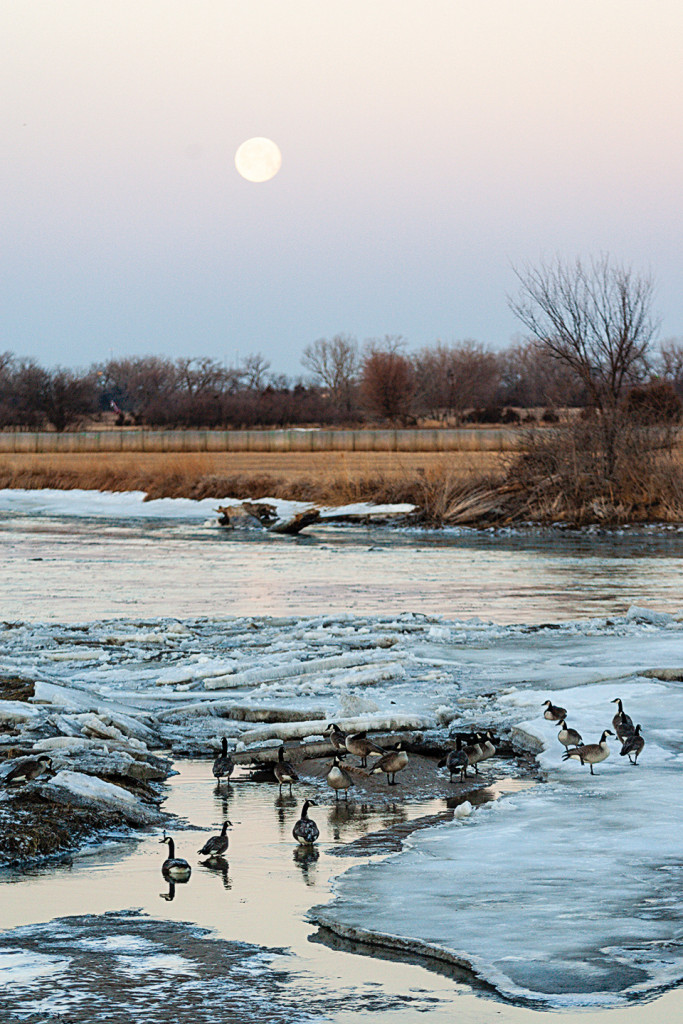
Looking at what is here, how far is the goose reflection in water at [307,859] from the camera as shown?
6176mm

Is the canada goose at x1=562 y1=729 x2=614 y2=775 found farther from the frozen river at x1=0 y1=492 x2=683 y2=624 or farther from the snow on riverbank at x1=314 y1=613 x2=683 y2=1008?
the frozen river at x1=0 y1=492 x2=683 y2=624

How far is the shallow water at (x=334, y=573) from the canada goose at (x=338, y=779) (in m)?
8.31

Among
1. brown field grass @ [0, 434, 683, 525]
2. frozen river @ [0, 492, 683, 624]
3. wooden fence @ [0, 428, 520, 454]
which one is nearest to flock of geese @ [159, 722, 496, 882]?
frozen river @ [0, 492, 683, 624]

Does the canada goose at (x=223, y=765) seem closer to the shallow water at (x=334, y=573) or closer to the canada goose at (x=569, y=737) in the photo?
the canada goose at (x=569, y=737)

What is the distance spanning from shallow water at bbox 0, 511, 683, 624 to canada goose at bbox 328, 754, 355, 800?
327 inches

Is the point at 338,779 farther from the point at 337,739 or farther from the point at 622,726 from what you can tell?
the point at 622,726

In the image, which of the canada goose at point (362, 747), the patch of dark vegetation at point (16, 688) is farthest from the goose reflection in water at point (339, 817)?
the patch of dark vegetation at point (16, 688)

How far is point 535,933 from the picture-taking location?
5145 mm

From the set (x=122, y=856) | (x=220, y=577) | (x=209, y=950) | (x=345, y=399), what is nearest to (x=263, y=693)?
(x=122, y=856)

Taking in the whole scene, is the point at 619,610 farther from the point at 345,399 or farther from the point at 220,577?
the point at 345,399

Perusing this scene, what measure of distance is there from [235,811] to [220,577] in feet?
48.5

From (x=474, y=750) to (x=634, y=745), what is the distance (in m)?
1.08

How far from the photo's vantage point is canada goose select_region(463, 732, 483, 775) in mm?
8102

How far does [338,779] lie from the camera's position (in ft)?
25.3
